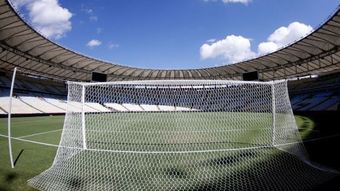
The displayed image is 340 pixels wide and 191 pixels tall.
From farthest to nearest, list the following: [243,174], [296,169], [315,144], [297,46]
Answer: [297,46] → [315,144] → [296,169] → [243,174]

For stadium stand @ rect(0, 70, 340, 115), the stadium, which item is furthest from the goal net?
stadium stand @ rect(0, 70, 340, 115)

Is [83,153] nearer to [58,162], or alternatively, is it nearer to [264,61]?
[58,162]

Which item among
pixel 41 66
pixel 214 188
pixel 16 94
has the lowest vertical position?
pixel 214 188

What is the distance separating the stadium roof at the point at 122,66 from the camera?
24.7 meters

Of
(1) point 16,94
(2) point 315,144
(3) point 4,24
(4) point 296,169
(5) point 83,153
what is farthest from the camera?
(1) point 16,94

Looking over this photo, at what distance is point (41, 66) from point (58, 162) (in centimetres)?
3541

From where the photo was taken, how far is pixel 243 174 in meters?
6.07

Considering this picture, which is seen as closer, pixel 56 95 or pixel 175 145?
pixel 175 145

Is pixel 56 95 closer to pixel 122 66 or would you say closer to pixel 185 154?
pixel 122 66

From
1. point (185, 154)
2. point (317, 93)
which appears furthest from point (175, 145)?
point (317, 93)

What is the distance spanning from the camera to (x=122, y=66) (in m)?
43.0

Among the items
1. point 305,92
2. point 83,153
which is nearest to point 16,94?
point 83,153

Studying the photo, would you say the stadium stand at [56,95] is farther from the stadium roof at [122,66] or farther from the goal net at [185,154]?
the goal net at [185,154]

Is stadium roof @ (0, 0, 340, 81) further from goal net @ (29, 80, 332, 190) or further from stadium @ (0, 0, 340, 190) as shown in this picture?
goal net @ (29, 80, 332, 190)
